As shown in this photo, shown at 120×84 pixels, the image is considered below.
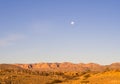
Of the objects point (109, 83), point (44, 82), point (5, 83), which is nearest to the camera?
point (109, 83)

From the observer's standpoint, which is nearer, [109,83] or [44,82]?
[109,83]

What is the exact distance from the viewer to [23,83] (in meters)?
38.2

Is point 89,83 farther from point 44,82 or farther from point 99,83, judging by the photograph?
point 44,82

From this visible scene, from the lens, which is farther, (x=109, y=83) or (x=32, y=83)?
(x=32, y=83)

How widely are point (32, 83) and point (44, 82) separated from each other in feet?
7.36

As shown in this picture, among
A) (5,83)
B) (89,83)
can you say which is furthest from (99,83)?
(5,83)

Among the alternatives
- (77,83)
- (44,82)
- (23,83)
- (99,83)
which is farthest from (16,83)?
(99,83)

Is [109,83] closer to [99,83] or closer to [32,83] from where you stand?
[99,83]

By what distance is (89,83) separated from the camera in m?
34.2

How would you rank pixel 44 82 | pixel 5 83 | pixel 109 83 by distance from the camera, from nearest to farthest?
pixel 109 83 → pixel 5 83 → pixel 44 82

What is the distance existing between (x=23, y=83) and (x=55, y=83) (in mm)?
4369

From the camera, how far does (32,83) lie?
38.1 meters

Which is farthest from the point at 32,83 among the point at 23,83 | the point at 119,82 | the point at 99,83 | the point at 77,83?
the point at 119,82

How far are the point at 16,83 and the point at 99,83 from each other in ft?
37.1
